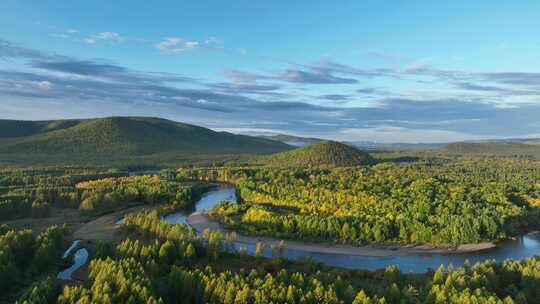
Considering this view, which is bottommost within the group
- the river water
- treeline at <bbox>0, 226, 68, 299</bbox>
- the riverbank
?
the river water

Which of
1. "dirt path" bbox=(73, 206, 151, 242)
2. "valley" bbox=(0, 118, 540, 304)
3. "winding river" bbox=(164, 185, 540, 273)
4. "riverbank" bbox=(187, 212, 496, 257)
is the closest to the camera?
"valley" bbox=(0, 118, 540, 304)

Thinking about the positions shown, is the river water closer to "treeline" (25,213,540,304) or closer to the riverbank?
"treeline" (25,213,540,304)

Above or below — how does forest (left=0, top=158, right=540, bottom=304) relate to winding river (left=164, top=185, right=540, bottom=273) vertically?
above

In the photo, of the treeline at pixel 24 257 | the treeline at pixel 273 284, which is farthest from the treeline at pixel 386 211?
the treeline at pixel 24 257

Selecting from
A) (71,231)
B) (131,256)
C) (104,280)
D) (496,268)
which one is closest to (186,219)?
(71,231)

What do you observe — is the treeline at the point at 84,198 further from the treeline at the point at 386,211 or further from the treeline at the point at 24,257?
the treeline at the point at 24,257

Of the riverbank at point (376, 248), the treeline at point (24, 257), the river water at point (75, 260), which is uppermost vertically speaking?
the treeline at point (24, 257)

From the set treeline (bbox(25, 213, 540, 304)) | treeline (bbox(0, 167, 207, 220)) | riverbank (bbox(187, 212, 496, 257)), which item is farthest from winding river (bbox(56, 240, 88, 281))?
riverbank (bbox(187, 212, 496, 257))
